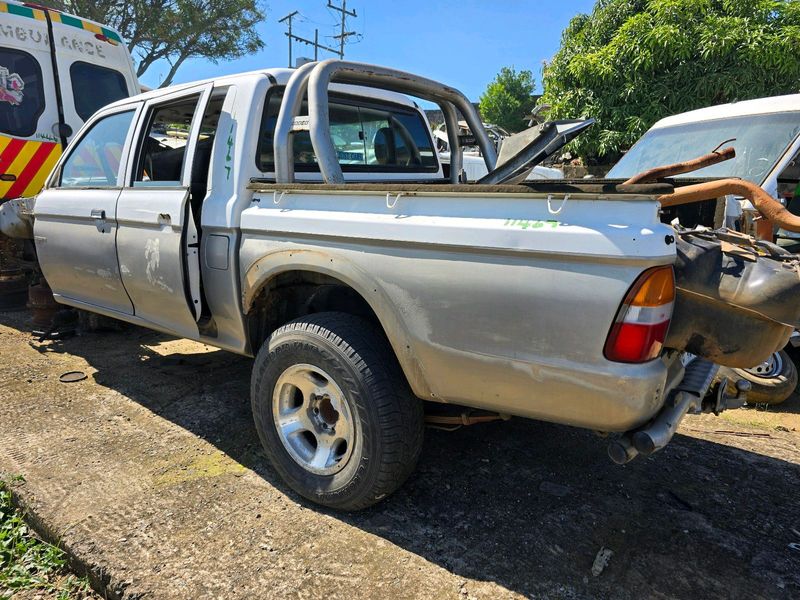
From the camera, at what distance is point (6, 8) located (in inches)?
237

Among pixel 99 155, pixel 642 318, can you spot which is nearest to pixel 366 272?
pixel 642 318

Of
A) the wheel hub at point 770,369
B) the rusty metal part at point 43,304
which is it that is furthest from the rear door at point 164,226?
the wheel hub at point 770,369

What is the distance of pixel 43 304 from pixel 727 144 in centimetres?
672

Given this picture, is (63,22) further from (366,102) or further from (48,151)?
(366,102)

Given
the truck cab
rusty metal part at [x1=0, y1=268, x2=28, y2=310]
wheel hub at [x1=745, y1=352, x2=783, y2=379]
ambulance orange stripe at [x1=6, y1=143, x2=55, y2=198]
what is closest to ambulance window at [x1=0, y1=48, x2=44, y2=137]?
ambulance orange stripe at [x1=6, y1=143, x2=55, y2=198]

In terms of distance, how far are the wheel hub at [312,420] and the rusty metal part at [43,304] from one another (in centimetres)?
372

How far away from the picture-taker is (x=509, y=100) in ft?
101

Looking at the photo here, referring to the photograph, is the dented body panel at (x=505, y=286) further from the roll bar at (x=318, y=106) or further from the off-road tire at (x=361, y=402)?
the roll bar at (x=318, y=106)

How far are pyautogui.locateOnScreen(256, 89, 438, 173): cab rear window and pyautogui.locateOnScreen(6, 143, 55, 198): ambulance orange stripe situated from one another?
4449mm

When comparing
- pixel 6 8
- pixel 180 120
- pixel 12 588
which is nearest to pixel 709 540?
pixel 12 588

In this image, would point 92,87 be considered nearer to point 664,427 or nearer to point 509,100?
point 664,427

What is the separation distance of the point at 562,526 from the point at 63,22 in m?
7.49

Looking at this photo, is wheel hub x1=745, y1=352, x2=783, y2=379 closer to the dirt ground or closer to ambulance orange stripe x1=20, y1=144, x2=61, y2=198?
the dirt ground

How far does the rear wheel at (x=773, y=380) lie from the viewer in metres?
4.09
